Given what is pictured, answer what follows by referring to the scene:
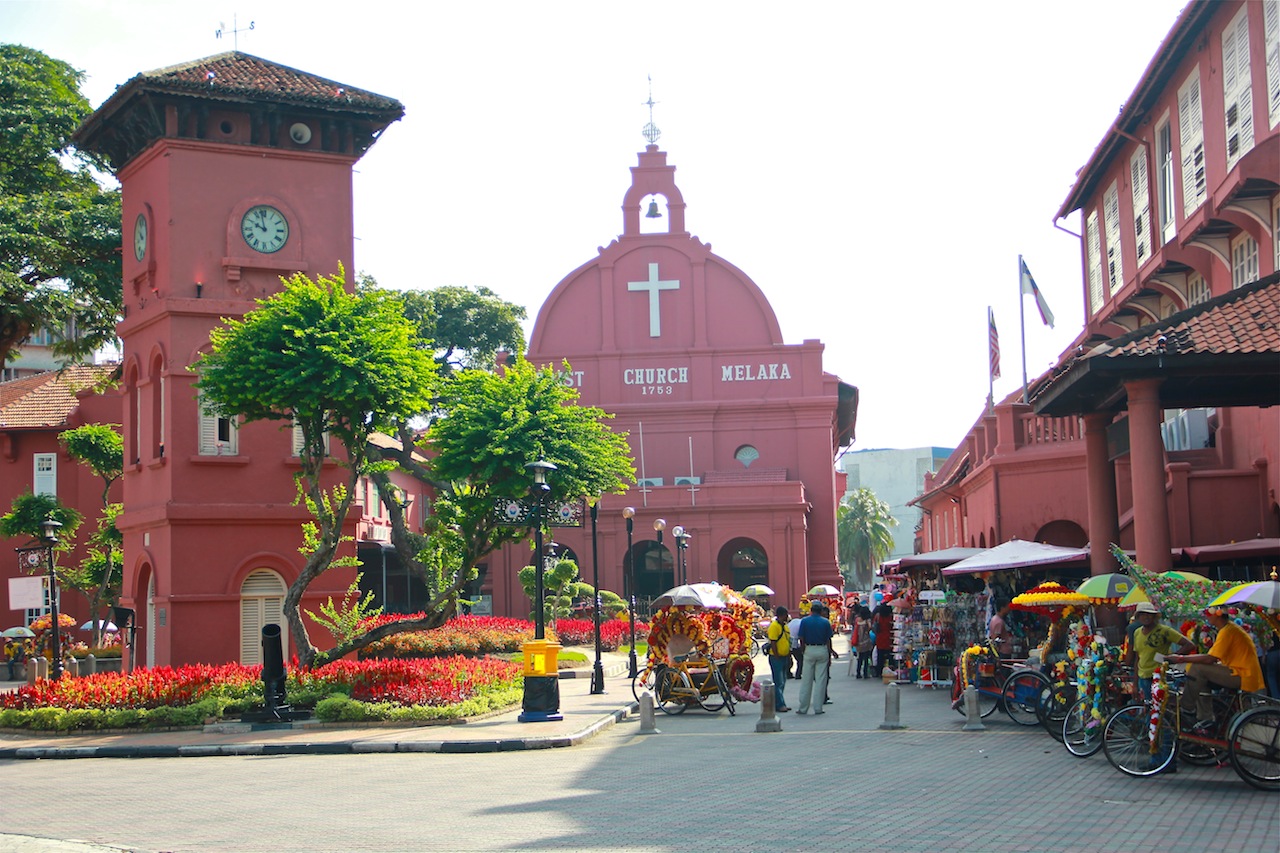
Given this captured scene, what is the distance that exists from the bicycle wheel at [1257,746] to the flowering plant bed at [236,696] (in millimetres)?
11442

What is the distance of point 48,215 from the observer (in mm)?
30250

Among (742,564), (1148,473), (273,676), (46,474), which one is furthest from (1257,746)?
(46,474)

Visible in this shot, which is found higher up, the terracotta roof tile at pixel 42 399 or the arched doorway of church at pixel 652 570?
the terracotta roof tile at pixel 42 399

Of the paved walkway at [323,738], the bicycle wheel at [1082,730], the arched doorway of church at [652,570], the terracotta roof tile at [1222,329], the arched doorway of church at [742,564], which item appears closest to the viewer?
the bicycle wheel at [1082,730]

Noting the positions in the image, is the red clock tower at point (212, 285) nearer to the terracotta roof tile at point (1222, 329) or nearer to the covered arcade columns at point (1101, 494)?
the covered arcade columns at point (1101, 494)

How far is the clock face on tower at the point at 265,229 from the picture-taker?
2709 cm

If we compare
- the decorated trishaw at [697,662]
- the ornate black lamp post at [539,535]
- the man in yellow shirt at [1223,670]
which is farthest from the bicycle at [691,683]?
the man in yellow shirt at [1223,670]

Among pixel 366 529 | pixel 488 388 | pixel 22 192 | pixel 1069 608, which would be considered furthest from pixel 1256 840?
pixel 366 529

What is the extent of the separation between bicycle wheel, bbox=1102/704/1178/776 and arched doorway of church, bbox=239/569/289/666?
17335 millimetres

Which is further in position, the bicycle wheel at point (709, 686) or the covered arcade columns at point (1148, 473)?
the bicycle wheel at point (709, 686)

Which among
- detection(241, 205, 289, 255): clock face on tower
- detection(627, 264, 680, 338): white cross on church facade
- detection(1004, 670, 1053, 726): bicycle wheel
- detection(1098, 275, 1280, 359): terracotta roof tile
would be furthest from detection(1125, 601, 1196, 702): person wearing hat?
detection(627, 264, 680, 338): white cross on church facade

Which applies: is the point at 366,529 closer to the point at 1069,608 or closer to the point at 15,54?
the point at 15,54

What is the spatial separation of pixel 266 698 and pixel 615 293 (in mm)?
36938

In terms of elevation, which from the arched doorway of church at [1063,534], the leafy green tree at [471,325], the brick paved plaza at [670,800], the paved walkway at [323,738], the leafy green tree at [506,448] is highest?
the leafy green tree at [471,325]
